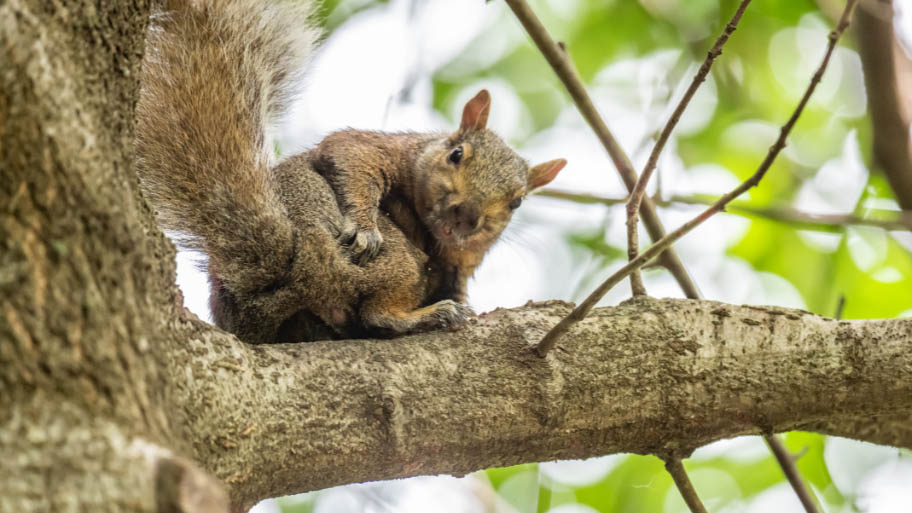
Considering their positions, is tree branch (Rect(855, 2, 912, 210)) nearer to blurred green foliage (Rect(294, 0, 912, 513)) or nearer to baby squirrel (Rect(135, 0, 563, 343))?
blurred green foliage (Rect(294, 0, 912, 513))

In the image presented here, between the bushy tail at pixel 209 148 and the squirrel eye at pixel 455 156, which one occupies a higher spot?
the squirrel eye at pixel 455 156

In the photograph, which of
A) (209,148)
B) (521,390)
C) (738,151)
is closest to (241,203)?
(209,148)

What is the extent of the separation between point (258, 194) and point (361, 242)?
39cm

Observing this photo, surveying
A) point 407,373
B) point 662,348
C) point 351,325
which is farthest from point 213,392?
point 662,348

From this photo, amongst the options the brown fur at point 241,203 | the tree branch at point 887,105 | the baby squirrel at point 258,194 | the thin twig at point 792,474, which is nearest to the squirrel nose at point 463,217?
the baby squirrel at point 258,194

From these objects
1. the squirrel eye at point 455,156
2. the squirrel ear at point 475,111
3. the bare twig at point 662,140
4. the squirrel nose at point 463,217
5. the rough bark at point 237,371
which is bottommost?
the rough bark at point 237,371

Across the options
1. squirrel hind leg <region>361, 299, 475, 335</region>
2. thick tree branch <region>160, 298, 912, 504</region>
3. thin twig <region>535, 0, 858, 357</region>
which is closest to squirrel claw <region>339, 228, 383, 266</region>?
squirrel hind leg <region>361, 299, 475, 335</region>

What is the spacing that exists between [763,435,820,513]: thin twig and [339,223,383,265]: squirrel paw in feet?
3.70

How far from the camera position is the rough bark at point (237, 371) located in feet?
3.64

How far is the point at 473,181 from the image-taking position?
3137 mm

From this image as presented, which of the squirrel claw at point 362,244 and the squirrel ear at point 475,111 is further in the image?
the squirrel ear at point 475,111

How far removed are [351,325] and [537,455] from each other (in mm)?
631

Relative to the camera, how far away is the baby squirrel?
212 cm

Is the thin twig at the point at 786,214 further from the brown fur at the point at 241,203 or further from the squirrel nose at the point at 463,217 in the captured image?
the brown fur at the point at 241,203
